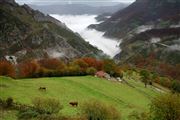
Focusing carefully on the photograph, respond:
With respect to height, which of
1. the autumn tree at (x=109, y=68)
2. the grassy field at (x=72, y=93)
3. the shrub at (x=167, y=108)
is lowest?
the autumn tree at (x=109, y=68)

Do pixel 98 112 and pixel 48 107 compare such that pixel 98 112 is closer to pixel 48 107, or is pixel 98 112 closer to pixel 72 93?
pixel 48 107

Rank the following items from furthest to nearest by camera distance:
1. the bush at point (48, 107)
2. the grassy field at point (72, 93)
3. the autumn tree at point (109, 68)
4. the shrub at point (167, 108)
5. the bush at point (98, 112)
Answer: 1. the autumn tree at point (109, 68)
2. the grassy field at point (72, 93)
3. the shrub at point (167, 108)
4. the bush at point (48, 107)
5. the bush at point (98, 112)

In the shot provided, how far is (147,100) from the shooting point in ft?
413

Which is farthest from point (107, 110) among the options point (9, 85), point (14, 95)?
point (9, 85)

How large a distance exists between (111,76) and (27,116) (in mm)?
101787

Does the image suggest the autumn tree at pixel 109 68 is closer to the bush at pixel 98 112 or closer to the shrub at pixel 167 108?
the shrub at pixel 167 108

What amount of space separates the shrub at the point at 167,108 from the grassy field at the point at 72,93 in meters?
11.6

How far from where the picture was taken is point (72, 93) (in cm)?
10188

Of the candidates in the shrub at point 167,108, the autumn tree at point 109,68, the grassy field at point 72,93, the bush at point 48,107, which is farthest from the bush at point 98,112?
the autumn tree at point 109,68

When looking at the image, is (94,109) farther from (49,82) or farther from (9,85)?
(49,82)

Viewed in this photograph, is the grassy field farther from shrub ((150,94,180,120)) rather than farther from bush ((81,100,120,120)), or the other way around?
shrub ((150,94,180,120))

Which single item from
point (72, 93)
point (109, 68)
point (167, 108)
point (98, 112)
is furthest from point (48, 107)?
point (109, 68)

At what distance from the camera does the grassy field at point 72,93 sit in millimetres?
86438

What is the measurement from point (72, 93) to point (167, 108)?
35.2m
